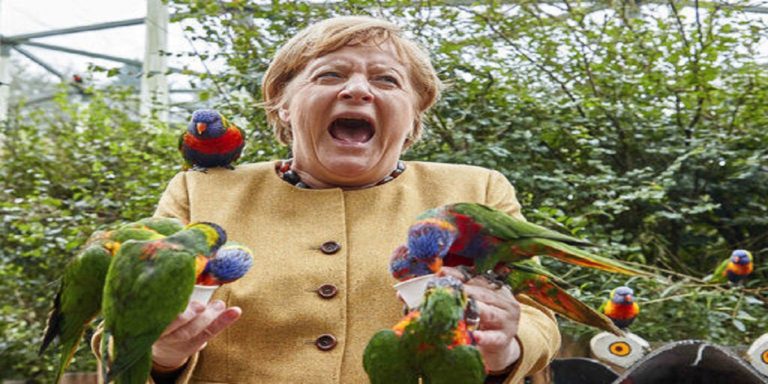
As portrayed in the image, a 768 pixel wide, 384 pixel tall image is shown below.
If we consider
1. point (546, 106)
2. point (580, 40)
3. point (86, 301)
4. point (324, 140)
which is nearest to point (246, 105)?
point (546, 106)

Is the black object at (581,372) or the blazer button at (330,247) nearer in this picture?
the blazer button at (330,247)

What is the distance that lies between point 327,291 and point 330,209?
217mm

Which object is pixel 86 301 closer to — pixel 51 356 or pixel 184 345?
pixel 184 345

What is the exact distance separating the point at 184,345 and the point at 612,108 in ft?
8.76

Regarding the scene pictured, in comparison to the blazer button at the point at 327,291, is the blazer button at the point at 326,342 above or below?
below

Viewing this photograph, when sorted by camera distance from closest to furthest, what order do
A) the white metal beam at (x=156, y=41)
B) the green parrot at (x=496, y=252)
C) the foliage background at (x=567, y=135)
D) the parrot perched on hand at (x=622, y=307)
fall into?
the green parrot at (x=496, y=252)
the parrot perched on hand at (x=622, y=307)
the foliage background at (x=567, y=135)
the white metal beam at (x=156, y=41)

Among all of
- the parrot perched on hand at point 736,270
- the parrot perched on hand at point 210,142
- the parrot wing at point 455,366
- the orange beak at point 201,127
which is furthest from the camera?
the parrot perched on hand at point 736,270

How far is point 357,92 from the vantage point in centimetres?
158

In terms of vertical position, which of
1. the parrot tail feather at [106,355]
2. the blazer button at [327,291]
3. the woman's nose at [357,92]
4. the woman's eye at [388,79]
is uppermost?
the woman's eye at [388,79]

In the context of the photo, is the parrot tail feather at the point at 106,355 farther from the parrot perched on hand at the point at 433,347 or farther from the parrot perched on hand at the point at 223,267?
the parrot perched on hand at the point at 433,347

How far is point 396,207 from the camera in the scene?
1.71 meters

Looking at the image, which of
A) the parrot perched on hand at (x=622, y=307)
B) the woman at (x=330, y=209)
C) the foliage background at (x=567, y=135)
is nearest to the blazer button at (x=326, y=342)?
the woman at (x=330, y=209)

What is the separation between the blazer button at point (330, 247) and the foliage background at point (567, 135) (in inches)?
61.3

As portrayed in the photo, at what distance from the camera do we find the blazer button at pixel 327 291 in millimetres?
1549
